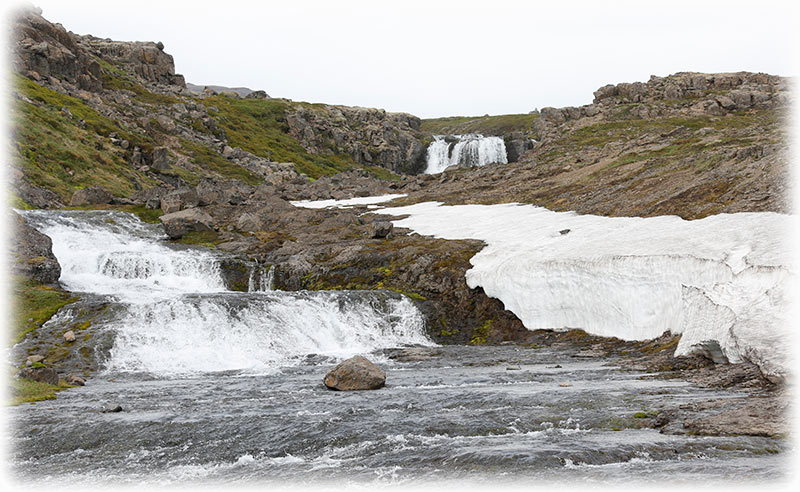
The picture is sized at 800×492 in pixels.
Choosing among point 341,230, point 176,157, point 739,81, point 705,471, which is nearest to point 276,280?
point 341,230

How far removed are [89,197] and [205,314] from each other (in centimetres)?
4067

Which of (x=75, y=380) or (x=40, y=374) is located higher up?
(x=40, y=374)

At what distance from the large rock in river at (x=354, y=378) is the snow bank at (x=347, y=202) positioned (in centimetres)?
5862

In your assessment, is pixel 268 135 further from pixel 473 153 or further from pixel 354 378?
pixel 354 378

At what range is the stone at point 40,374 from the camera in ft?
85.9

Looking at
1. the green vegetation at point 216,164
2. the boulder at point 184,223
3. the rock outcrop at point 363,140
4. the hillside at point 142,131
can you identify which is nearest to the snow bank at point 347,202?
the hillside at point 142,131

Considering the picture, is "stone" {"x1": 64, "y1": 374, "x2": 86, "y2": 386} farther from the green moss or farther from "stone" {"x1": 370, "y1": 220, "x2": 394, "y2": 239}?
"stone" {"x1": 370, "y1": 220, "x2": 394, "y2": 239}

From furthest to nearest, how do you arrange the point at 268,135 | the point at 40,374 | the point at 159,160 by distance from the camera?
the point at 268,135, the point at 159,160, the point at 40,374

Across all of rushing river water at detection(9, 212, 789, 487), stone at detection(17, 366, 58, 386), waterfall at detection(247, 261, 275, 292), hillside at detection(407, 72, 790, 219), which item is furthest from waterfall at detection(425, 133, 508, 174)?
stone at detection(17, 366, 58, 386)

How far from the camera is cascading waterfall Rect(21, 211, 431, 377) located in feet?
114

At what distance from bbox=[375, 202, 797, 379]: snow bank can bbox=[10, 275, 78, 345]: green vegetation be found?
27.2 meters

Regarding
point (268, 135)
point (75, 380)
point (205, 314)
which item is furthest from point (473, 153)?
point (75, 380)

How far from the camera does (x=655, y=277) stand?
32531mm

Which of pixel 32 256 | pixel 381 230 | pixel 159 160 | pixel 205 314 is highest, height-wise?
pixel 159 160
